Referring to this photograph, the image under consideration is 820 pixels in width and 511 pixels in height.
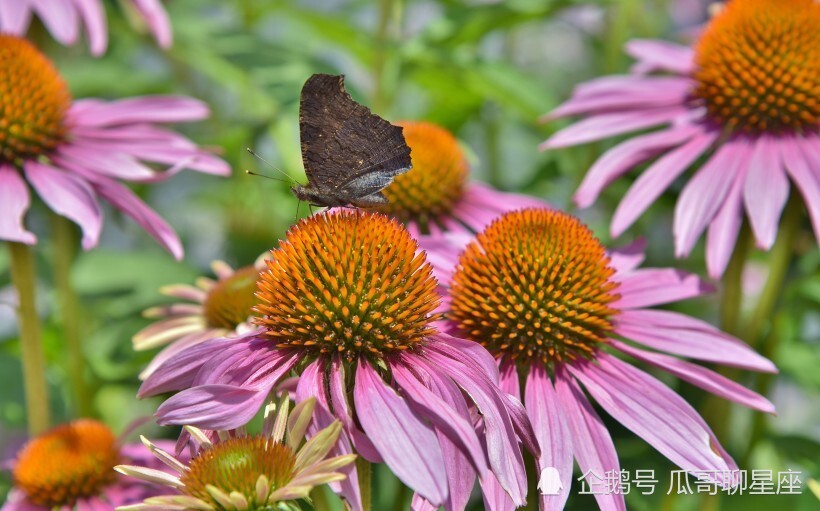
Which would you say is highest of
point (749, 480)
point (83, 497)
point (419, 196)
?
point (419, 196)

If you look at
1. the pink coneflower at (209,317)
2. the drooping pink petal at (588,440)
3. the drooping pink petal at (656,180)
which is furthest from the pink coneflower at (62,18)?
the drooping pink petal at (588,440)

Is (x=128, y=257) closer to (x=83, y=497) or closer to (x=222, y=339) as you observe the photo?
(x=83, y=497)

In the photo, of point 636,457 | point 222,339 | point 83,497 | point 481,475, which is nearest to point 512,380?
point 481,475

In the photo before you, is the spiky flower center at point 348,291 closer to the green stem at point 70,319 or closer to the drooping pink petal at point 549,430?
the drooping pink petal at point 549,430

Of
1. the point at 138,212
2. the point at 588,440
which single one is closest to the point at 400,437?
the point at 588,440

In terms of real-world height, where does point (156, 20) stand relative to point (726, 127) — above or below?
above

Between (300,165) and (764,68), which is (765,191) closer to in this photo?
(764,68)

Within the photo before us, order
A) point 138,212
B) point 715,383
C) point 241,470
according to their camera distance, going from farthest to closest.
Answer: point 138,212
point 715,383
point 241,470

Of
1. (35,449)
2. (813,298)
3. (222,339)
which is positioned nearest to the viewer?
(222,339)
